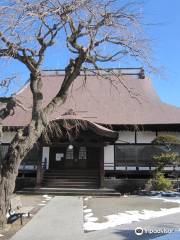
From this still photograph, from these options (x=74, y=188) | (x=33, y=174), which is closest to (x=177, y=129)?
(x=74, y=188)

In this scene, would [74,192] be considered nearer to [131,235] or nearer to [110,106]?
[110,106]

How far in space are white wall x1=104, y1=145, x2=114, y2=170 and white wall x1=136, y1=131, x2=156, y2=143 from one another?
162 cm

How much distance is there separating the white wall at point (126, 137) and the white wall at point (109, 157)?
2.10ft

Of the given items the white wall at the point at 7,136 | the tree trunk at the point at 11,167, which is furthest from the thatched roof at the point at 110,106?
the tree trunk at the point at 11,167

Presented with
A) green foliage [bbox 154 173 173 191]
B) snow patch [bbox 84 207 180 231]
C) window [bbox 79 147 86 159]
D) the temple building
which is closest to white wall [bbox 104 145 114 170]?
the temple building

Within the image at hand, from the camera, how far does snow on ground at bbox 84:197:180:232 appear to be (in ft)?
32.6

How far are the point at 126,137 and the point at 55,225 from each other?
1310 cm

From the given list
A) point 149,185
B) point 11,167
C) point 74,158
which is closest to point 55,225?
point 11,167

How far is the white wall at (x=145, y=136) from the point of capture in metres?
22.4

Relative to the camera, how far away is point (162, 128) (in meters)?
22.2

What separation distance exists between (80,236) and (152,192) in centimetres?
1036

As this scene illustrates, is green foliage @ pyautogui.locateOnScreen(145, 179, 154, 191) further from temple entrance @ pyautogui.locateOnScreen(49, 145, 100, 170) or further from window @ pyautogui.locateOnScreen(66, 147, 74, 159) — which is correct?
window @ pyautogui.locateOnScreen(66, 147, 74, 159)

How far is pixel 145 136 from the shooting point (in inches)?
885

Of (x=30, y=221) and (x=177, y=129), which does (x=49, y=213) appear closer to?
(x=30, y=221)
